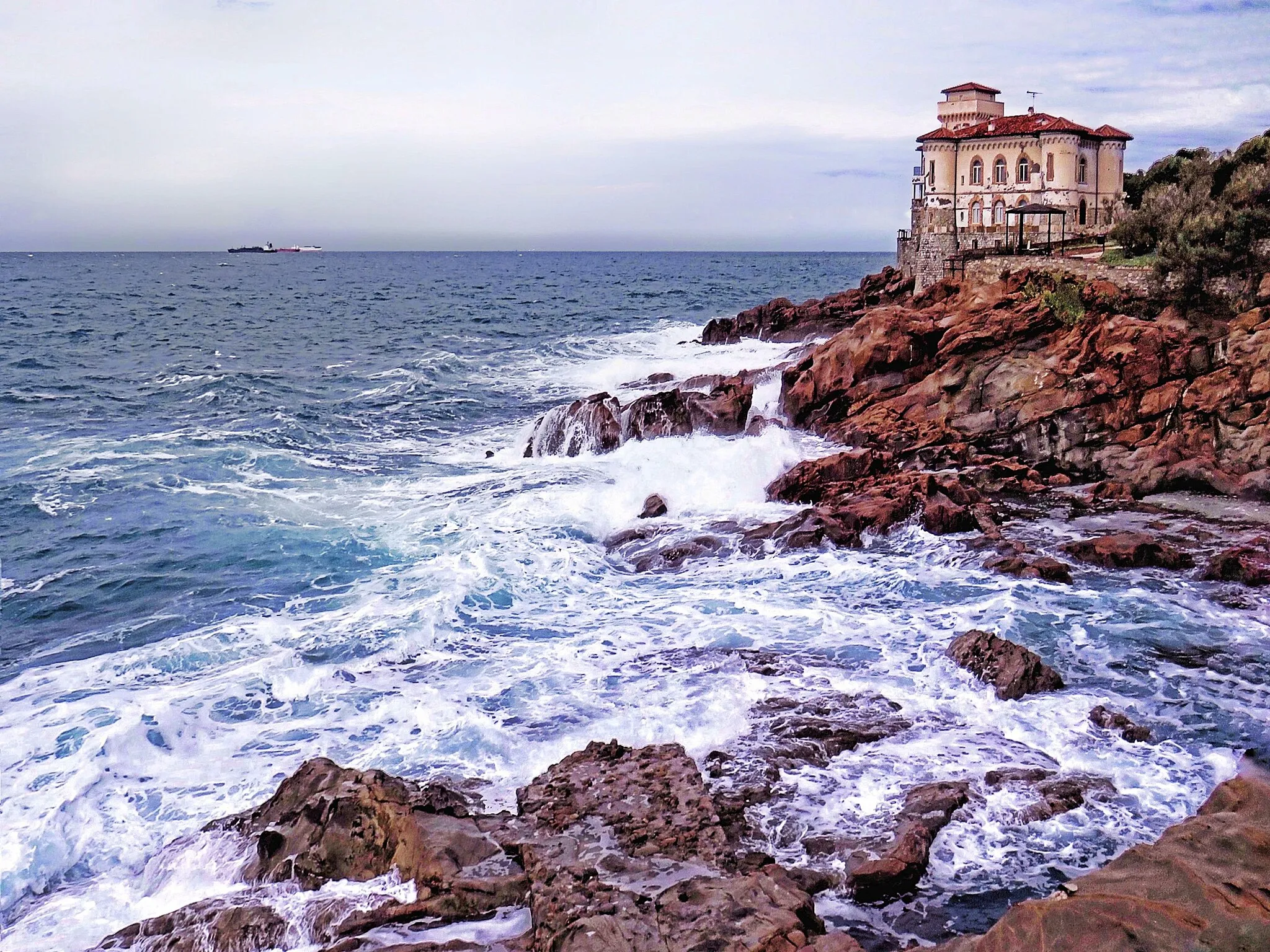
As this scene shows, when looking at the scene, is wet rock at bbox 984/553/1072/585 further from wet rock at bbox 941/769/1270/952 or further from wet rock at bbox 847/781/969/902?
wet rock at bbox 941/769/1270/952

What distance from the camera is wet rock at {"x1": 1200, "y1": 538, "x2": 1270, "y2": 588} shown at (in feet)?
57.1

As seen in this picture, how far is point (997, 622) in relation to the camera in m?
16.6

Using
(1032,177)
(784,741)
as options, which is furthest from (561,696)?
(1032,177)

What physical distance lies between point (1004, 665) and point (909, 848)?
5122 mm

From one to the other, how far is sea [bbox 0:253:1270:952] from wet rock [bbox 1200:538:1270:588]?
485 millimetres

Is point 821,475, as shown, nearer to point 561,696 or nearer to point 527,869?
point 561,696

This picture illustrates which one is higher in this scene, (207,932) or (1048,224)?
(1048,224)

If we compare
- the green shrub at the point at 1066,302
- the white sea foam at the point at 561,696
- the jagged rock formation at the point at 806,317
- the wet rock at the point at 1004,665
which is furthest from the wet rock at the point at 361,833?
the jagged rock formation at the point at 806,317

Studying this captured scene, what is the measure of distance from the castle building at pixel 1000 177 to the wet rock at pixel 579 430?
673 inches

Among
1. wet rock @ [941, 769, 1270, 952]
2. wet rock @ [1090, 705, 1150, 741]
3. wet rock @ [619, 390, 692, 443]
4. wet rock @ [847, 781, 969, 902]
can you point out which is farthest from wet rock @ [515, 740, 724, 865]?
wet rock @ [619, 390, 692, 443]

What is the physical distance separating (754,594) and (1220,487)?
1181 centimetres

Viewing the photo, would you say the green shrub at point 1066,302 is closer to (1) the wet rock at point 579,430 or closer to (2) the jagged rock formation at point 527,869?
(1) the wet rock at point 579,430

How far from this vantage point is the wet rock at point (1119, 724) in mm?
12719

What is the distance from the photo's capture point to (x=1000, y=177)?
148 feet
